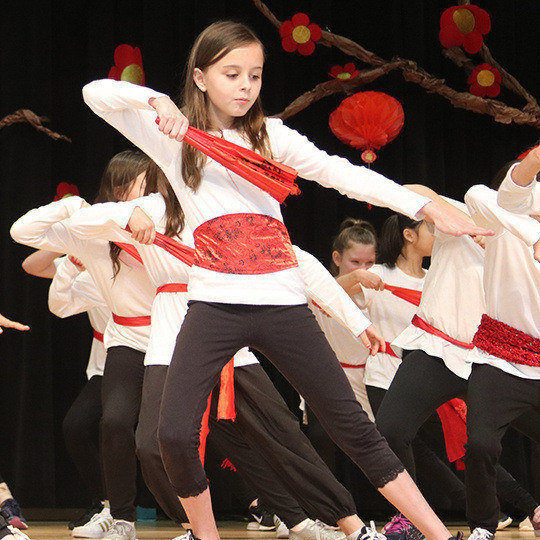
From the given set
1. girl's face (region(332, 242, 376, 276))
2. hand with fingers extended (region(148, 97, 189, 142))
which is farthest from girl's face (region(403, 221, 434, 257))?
hand with fingers extended (region(148, 97, 189, 142))

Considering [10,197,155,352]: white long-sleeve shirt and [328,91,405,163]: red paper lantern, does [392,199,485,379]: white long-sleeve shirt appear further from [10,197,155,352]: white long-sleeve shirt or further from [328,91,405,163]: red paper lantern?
[328,91,405,163]: red paper lantern

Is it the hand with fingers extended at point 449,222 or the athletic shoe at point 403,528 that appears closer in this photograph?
the hand with fingers extended at point 449,222

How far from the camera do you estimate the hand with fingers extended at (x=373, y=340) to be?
2.76 meters

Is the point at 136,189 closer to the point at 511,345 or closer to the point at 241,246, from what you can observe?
the point at 241,246

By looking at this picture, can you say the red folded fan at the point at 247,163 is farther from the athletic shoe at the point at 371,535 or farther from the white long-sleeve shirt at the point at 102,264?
the white long-sleeve shirt at the point at 102,264

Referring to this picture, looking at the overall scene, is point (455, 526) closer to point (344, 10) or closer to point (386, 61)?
point (386, 61)

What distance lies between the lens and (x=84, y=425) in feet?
14.0

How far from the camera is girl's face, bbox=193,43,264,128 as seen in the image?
2352 mm

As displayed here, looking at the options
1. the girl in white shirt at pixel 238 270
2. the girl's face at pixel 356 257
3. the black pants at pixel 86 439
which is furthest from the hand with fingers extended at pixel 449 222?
the black pants at pixel 86 439

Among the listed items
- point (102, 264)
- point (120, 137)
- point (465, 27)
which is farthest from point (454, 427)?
point (120, 137)

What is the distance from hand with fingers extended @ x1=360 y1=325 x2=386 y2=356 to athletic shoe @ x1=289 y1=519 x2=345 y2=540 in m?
0.94

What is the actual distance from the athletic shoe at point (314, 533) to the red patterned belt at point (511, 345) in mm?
977

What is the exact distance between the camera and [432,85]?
5.15 m

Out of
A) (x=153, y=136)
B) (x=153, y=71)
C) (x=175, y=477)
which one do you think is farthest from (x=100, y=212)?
(x=153, y=71)
